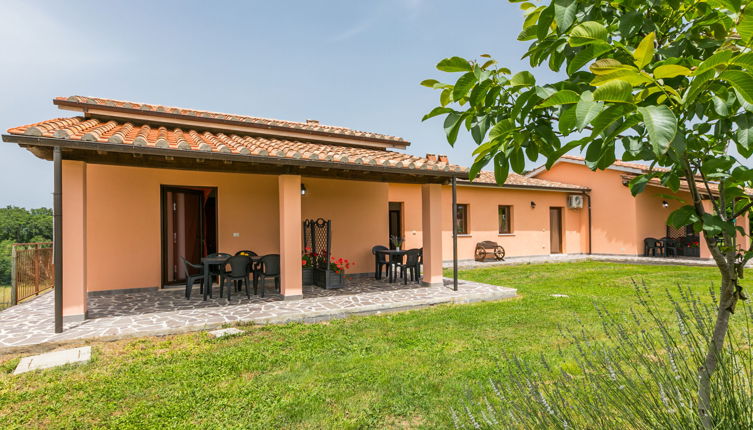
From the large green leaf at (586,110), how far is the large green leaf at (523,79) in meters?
0.30

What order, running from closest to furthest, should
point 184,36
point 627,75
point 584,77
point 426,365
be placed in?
point 627,75, point 584,77, point 426,365, point 184,36

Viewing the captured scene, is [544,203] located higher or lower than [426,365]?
higher

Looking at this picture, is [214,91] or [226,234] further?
[214,91]

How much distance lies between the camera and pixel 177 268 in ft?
32.3

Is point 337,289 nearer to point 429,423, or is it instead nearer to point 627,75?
point 429,423

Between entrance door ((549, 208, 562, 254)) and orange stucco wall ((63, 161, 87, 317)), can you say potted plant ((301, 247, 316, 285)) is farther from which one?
entrance door ((549, 208, 562, 254))

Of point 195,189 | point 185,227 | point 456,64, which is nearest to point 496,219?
point 195,189

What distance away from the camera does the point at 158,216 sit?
28.9 ft

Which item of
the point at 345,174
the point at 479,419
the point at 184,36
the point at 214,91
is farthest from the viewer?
the point at 214,91

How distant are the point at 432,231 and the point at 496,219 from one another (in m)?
7.96

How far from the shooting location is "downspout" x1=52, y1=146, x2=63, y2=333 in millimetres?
5395

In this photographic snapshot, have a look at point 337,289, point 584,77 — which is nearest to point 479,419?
point 584,77

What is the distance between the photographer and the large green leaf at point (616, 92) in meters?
0.84

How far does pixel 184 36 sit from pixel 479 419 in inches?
467
